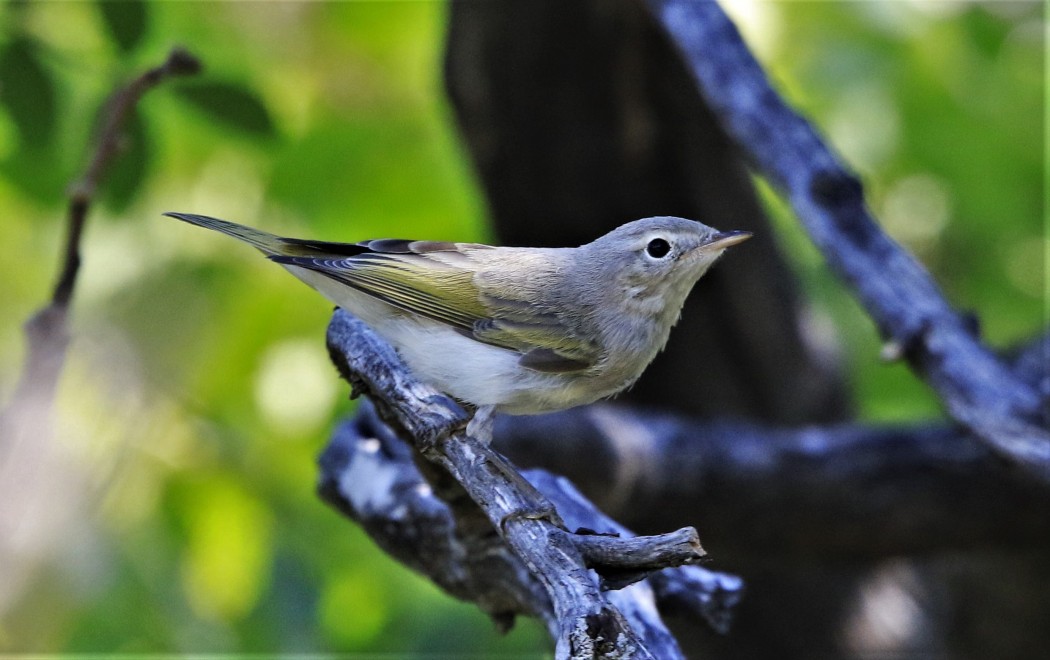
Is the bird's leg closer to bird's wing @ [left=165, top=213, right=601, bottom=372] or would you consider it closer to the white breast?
the white breast

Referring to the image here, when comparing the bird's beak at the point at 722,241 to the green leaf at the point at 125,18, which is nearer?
the bird's beak at the point at 722,241

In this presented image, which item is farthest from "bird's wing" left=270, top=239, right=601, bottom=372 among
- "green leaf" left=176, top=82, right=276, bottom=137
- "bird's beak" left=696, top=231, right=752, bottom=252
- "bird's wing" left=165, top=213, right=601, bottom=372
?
"green leaf" left=176, top=82, right=276, bottom=137

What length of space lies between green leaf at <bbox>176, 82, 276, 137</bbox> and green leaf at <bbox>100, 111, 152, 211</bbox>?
23cm

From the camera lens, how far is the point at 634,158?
505 cm

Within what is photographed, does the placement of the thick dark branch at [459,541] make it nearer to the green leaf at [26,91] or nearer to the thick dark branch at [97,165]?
the thick dark branch at [97,165]

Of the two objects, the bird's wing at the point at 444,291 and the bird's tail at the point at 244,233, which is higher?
the bird's wing at the point at 444,291

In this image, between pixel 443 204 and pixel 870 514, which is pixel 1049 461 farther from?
pixel 443 204

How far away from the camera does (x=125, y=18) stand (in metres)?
3.40

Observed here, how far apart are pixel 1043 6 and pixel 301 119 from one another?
3918 millimetres

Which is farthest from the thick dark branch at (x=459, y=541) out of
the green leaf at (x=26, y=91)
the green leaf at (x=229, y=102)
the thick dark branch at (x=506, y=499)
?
the green leaf at (x=26, y=91)


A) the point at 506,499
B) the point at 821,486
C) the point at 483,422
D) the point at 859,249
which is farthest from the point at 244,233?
the point at 821,486

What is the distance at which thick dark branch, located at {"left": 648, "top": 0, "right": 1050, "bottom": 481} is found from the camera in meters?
3.11

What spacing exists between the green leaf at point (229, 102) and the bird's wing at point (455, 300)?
0.64m

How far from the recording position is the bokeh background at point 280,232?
4270 millimetres
